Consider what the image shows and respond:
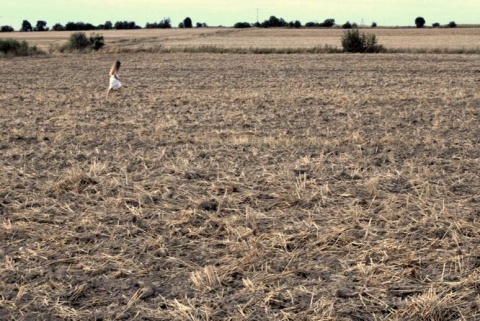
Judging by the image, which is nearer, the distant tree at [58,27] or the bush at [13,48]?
the bush at [13,48]

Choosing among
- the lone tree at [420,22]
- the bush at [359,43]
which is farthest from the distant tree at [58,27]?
the bush at [359,43]

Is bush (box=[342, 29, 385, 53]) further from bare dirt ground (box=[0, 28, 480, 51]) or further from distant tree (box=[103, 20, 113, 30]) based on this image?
distant tree (box=[103, 20, 113, 30])

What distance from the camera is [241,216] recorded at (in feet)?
20.4

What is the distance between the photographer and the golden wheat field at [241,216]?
4.50 metres

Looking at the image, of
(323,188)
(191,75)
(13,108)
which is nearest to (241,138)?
(323,188)

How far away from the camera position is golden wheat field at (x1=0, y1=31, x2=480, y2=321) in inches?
177

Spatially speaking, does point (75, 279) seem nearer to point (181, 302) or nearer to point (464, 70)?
point (181, 302)

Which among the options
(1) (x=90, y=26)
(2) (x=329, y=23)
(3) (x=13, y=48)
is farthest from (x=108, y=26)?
(3) (x=13, y=48)

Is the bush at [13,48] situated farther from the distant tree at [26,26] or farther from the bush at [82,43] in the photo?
the distant tree at [26,26]

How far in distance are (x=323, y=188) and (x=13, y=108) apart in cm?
1078

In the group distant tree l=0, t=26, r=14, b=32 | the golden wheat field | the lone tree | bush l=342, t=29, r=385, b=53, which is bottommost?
the golden wheat field

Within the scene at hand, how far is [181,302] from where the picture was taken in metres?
4.46

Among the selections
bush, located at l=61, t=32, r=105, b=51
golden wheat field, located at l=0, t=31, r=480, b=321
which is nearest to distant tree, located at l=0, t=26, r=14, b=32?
bush, located at l=61, t=32, r=105, b=51

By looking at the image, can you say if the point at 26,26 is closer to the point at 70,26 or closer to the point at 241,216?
the point at 70,26
